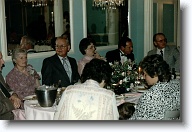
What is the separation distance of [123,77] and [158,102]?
3.18 ft

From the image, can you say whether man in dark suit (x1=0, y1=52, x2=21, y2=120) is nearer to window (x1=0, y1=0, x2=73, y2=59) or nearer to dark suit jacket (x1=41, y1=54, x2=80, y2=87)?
dark suit jacket (x1=41, y1=54, x2=80, y2=87)

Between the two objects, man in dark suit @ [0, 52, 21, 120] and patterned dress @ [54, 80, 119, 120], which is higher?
patterned dress @ [54, 80, 119, 120]

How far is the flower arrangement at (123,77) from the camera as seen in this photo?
116 inches

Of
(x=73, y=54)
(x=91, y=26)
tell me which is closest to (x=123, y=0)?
(x=91, y=26)

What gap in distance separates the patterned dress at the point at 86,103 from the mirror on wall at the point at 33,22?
1.91 m

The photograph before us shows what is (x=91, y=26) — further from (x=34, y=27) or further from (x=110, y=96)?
(x=110, y=96)

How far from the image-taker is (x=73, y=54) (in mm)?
4680

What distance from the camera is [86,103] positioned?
2.02m

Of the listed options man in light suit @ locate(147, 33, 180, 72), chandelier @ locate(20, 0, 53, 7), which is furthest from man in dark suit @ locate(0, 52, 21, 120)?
man in light suit @ locate(147, 33, 180, 72)

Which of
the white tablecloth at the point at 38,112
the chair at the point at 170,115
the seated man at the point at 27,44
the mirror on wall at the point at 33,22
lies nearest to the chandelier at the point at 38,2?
the mirror on wall at the point at 33,22

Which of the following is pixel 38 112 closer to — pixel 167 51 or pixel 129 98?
pixel 129 98

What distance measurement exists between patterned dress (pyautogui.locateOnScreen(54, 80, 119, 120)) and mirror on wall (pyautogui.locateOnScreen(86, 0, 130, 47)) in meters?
3.04

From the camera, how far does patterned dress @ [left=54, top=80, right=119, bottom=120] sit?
2.01 m

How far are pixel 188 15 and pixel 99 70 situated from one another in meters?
0.67
